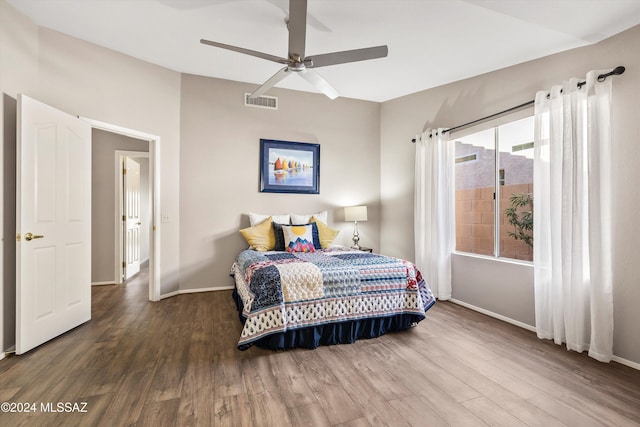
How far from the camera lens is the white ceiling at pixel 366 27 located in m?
2.40

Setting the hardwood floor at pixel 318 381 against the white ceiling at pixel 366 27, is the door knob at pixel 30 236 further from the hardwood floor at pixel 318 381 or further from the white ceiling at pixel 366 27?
the white ceiling at pixel 366 27

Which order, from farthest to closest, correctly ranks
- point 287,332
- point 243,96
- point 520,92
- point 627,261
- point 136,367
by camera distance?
point 243,96 < point 520,92 < point 287,332 < point 627,261 < point 136,367

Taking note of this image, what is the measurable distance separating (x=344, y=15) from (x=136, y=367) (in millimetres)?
3337

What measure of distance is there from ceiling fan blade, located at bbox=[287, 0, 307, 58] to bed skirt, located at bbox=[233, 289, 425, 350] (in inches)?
93.4

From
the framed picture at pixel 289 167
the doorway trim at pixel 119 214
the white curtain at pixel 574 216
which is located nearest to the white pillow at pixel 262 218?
the framed picture at pixel 289 167

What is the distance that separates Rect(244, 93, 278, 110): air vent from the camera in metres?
4.39

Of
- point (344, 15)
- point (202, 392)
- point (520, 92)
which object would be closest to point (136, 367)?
point (202, 392)

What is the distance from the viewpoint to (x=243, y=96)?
172 inches

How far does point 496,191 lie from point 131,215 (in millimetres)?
5472

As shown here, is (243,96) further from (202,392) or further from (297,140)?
(202,392)

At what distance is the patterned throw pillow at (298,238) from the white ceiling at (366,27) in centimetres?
210

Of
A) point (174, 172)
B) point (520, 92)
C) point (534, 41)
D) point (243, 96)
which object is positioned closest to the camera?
point (534, 41)

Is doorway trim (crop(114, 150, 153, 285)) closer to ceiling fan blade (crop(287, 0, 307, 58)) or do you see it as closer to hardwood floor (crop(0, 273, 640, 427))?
hardwood floor (crop(0, 273, 640, 427))

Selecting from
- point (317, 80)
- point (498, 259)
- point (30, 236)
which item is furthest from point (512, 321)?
point (30, 236)
